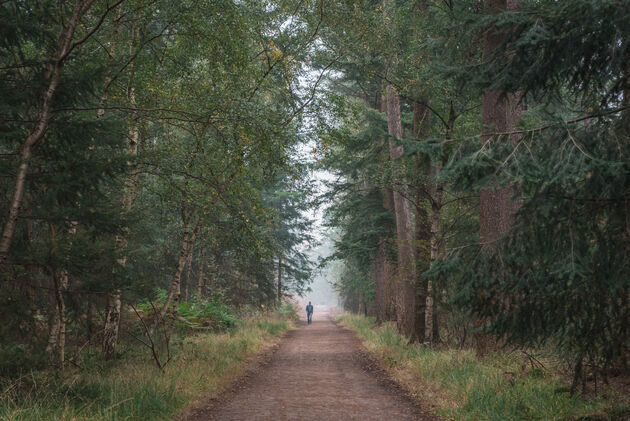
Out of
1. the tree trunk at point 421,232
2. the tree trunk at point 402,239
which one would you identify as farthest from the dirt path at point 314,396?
the tree trunk at point 402,239

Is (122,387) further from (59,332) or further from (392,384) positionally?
(392,384)

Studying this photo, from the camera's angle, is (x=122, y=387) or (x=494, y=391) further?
(x=122, y=387)

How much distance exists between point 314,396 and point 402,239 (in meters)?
6.07

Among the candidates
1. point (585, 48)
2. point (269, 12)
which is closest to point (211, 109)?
point (269, 12)

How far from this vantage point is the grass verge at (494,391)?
508 centimetres

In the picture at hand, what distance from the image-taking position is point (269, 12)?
34.7ft

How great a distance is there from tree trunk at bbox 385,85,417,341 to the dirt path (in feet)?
7.38

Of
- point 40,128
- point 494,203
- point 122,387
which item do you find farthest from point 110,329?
point 494,203

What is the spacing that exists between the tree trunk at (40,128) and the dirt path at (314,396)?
134 inches

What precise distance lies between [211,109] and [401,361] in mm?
7178

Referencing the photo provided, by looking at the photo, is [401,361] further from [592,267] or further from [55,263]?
[55,263]

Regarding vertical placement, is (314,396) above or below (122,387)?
below

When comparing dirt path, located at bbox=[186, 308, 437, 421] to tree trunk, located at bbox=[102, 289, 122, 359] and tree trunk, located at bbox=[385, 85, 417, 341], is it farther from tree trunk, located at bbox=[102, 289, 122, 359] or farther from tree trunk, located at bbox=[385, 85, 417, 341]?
tree trunk, located at bbox=[102, 289, 122, 359]

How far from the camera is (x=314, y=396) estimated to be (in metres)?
7.74
